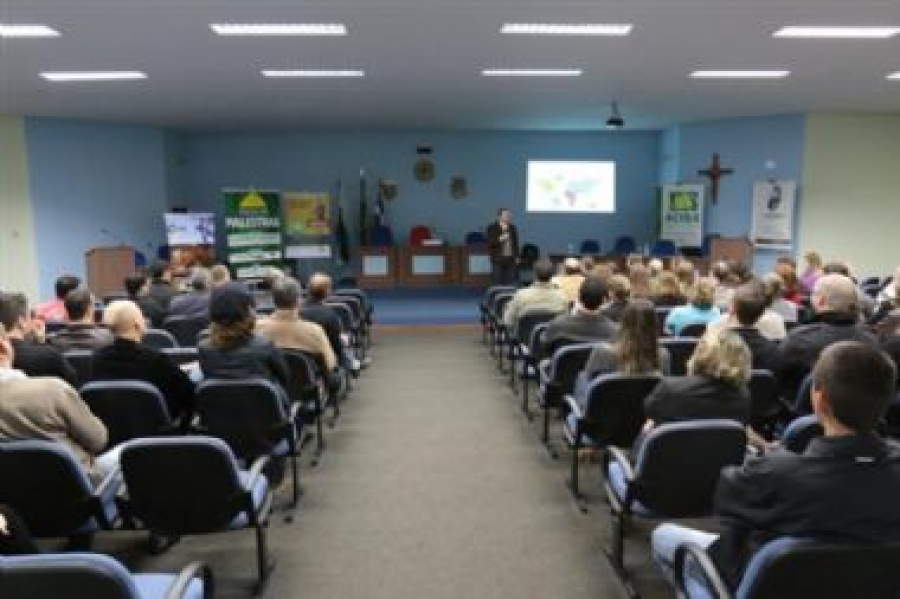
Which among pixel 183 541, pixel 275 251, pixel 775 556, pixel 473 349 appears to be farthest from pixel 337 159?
pixel 775 556

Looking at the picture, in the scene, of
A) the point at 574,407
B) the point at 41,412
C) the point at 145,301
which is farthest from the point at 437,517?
the point at 145,301

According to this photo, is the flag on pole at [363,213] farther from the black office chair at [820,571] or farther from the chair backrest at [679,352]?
the black office chair at [820,571]

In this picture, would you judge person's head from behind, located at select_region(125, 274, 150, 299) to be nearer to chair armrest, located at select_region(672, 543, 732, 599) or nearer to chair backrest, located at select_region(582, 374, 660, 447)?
chair backrest, located at select_region(582, 374, 660, 447)

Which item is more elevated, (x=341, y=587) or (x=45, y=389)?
(x=45, y=389)

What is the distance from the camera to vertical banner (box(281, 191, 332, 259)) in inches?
520

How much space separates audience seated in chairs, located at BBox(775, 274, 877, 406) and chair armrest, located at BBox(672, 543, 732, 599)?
6.43 feet

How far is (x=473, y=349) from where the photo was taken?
27.6 feet

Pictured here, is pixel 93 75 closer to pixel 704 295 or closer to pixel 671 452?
pixel 704 295

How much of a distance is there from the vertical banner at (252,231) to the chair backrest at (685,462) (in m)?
9.98

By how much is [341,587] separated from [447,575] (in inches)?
18.6

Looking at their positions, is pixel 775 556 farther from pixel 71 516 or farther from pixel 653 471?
pixel 71 516

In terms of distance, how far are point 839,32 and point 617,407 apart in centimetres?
411

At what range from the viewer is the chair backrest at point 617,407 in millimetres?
3504

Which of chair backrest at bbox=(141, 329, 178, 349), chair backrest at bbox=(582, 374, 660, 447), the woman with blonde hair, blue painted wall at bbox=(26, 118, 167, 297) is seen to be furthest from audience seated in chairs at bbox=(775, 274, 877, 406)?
blue painted wall at bbox=(26, 118, 167, 297)
